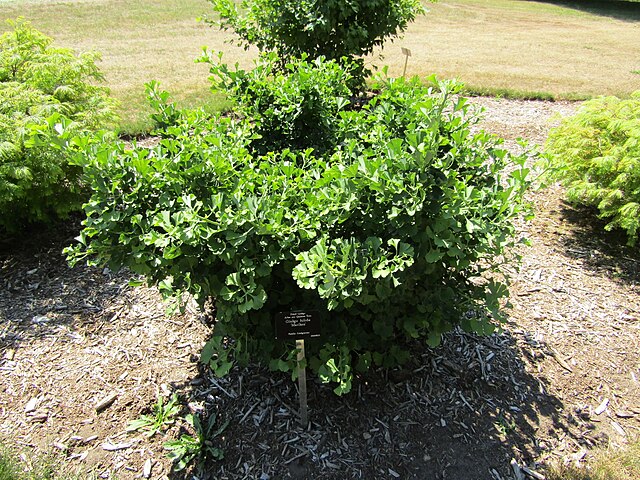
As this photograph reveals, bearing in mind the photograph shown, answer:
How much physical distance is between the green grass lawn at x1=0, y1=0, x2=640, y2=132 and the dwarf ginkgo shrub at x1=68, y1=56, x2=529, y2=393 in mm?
4133

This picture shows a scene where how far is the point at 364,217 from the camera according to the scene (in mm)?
2221

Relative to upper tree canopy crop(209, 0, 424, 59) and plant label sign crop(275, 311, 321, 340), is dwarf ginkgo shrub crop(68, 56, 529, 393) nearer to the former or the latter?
plant label sign crop(275, 311, 321, 340)

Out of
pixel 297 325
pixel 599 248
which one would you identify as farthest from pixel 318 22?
pixel 297 325

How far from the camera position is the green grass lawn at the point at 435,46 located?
27.3 feet

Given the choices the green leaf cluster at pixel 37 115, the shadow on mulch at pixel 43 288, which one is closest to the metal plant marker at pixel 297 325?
the shadow on mulch at pixel 43 288

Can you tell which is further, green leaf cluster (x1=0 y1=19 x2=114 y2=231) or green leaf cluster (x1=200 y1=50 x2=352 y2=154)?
green leaf cluster (x1=0 y1=19 x2=114 y2=231)

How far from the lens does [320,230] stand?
2205 millimetres

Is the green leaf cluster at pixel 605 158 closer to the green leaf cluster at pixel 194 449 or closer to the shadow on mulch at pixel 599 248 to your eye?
the shadow on mulch at pixel 599 248

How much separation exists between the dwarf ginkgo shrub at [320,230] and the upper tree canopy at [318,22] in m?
3.00

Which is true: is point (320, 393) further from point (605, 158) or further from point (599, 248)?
point (605, 158)

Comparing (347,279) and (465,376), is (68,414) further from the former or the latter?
(465,376)

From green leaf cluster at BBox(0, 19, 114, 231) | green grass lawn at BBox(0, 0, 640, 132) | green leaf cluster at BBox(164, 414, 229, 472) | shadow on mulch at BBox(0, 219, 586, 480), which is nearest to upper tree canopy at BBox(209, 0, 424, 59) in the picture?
green grass lawn at BBox(0, 0, 640, 132)

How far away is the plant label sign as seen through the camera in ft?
7.33

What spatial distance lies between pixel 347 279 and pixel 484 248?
0.68 metres
